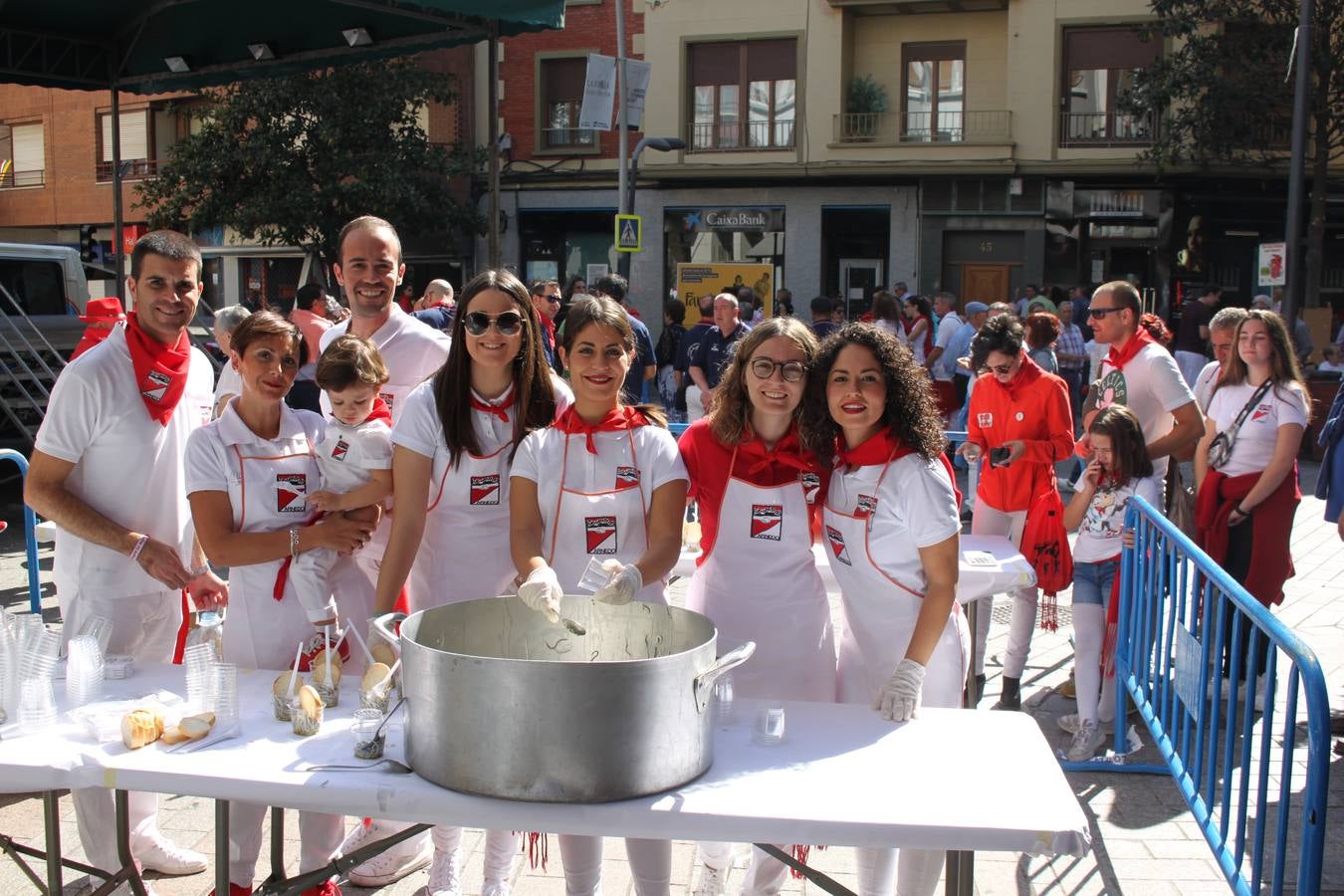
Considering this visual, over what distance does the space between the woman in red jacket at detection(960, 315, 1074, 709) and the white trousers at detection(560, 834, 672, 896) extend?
2.64 metres

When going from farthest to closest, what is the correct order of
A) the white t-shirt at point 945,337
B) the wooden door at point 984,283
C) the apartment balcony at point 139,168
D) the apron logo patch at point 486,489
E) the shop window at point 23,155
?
1. the shop window at point 23,155
2. the apartment balcony at point 139,168
3. the wooden door at point 984,283
4. the white t-shirt at point 945,337
5. the apron logo patch at point 486,489

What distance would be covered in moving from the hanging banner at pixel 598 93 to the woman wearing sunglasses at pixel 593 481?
498 inches

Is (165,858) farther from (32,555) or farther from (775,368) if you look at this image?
(32,555)

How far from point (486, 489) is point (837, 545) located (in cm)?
97

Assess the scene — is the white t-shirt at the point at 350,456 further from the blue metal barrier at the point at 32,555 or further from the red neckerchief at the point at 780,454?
the blue metal barrier at the point at 32,555

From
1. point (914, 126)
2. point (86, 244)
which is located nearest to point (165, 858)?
point (86, 244)

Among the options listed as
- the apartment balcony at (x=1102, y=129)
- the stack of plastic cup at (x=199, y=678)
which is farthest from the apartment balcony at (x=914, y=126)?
the stack of plastic cup at (x=199, y=678)

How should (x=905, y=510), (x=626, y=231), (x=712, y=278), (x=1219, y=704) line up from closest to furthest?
(x=905, y=510) → (x=1219, y=704) → (x=626, y=231) → (x=712, y=278)

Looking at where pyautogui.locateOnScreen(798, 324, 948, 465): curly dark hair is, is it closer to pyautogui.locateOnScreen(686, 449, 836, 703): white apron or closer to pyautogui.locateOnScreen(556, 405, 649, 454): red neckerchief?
pyautogui.locateOnScreen(686, 449, 836, 703): white apron

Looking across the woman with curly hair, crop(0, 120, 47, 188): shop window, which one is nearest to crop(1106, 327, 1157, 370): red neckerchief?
the woman with curly hair

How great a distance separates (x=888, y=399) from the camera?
3002 mm

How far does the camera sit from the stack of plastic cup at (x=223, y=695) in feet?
8.50

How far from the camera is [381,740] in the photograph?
2.43 metres

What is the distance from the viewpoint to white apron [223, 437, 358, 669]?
10.4 ft
